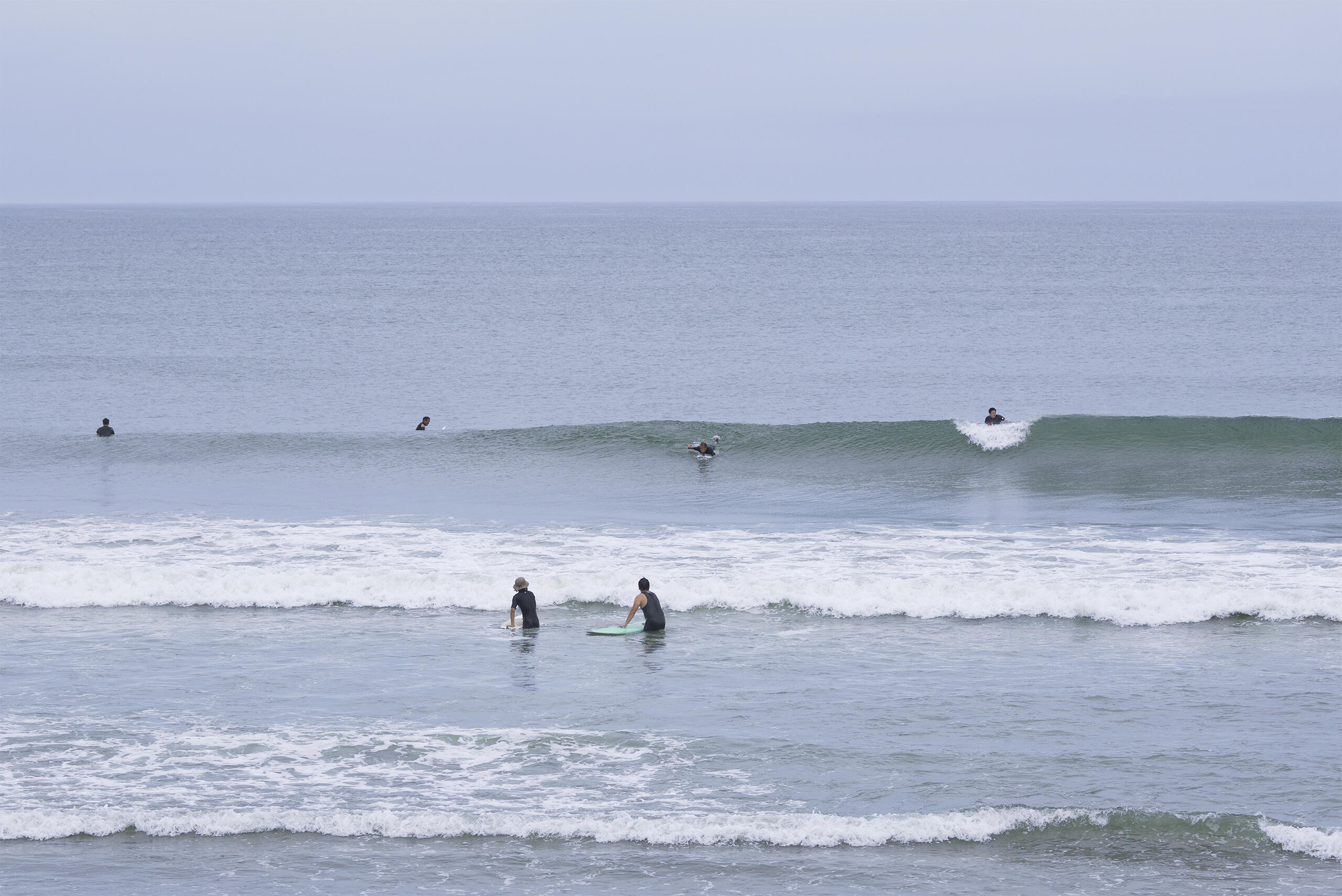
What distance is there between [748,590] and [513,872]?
9.88 meters

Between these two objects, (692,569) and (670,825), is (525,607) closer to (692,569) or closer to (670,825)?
(692,569)

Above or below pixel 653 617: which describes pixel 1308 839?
below

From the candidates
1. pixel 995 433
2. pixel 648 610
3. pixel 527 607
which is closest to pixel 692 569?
pixel 648 610

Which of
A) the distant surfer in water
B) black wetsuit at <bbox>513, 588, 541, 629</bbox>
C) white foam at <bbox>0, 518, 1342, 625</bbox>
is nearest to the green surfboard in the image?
the distant surfer in water

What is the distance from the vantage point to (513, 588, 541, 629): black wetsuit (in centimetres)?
1908

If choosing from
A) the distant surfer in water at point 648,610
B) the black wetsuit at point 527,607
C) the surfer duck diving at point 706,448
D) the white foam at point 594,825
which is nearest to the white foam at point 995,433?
the surfer duck diving at point 706,448

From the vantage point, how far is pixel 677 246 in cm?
15600

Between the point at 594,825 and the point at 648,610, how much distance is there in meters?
7.02

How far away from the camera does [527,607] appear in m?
19.1

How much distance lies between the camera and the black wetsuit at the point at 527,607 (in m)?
19.1

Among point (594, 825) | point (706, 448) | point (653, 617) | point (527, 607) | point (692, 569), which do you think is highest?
point (706, 448)

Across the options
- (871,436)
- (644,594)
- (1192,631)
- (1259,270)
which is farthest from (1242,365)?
(1259,270)

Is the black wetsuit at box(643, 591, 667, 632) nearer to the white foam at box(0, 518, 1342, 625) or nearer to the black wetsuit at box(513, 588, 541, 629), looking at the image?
the white foam at box(0, 518, 1342, 625)

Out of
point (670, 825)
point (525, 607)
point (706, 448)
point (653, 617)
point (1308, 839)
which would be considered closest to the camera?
point (1308, 839)
